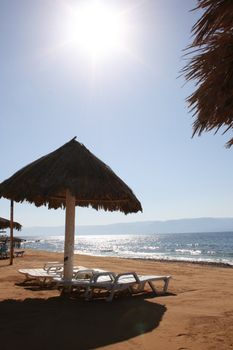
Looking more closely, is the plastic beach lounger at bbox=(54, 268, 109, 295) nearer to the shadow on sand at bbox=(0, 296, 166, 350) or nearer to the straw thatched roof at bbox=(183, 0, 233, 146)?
the shadow on sand at bbox=(0, 296, 166, 350)

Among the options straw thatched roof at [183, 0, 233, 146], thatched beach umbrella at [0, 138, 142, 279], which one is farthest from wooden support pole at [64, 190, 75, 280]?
straw thatched roof at [183, 0, 233, 146]

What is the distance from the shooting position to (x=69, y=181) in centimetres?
812

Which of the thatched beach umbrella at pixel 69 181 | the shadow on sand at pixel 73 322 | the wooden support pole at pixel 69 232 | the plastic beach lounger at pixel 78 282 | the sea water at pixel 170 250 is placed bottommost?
the sea water at pixel 170 250

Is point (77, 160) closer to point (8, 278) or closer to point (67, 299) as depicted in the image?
point (67, 299)

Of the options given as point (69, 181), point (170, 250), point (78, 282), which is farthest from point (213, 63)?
point (170, 250)

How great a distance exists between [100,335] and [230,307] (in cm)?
280

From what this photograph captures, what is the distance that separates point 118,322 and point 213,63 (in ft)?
13.1

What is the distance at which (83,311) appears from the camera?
22.3ft

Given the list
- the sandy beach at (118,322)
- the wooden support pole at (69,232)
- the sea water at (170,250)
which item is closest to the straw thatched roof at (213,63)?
the sandy beach at (118,322)

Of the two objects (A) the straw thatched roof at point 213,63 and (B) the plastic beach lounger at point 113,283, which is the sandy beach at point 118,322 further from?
(A) the straw thatched roof at point 213,63

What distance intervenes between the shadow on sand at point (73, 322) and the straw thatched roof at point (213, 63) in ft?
10.00

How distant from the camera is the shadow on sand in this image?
5070 mm

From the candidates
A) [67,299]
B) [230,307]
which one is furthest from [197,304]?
[67,299]

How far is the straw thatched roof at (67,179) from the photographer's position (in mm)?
8102
